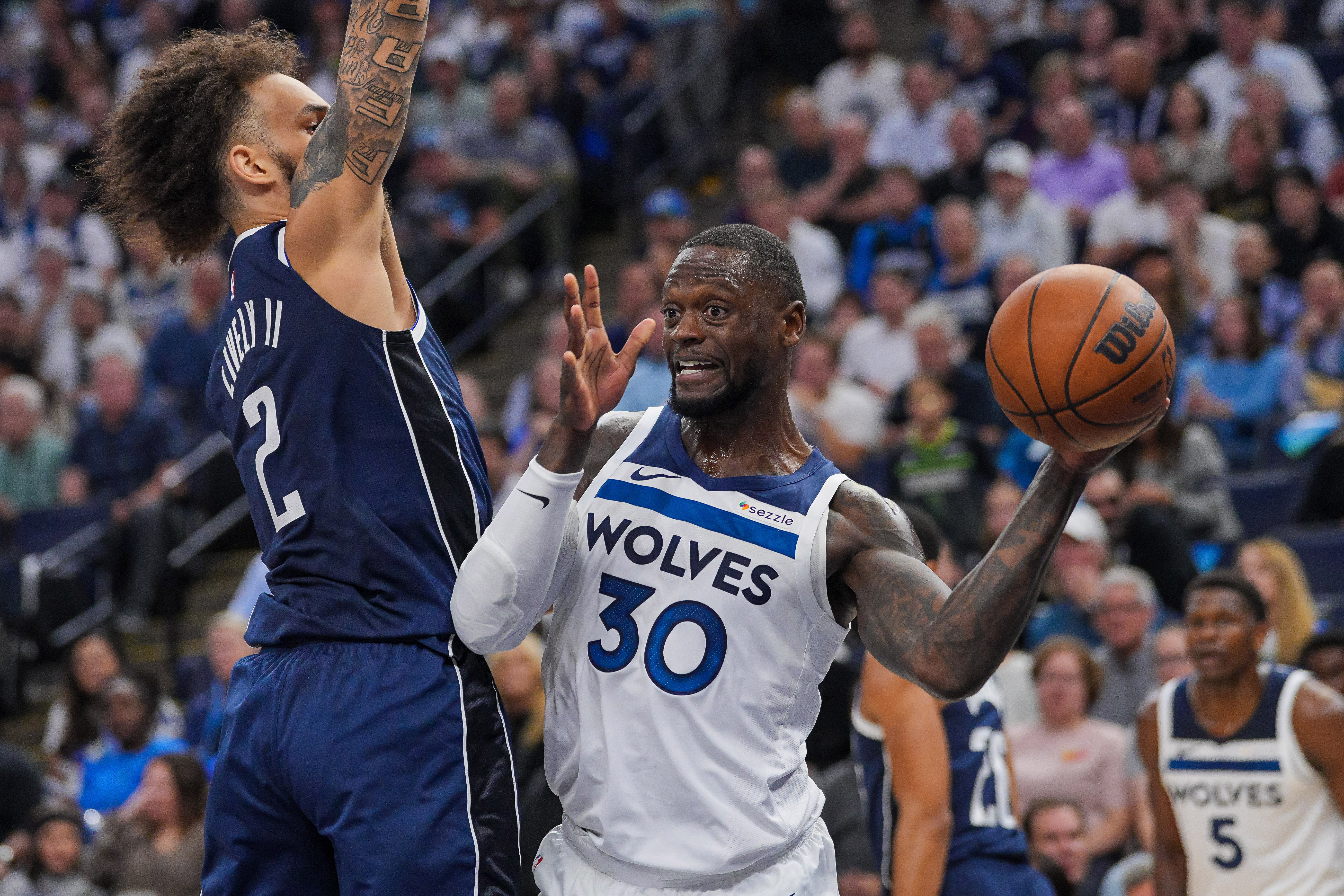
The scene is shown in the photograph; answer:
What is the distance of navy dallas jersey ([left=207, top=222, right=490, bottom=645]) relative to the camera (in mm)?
3291

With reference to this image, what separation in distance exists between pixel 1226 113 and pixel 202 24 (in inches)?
407

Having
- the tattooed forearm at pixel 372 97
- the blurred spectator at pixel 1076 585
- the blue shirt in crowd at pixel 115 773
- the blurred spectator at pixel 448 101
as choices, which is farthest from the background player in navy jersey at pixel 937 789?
the blurred spectator at pixel 448 101

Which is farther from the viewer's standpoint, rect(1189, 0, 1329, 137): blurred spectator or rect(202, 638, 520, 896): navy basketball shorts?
rect(1189, 0, 1329, 137): blurred spectator

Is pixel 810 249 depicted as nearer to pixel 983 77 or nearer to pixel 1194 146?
pixel 983 77

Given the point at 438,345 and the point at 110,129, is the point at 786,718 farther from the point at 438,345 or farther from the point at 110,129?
the point at 110,129

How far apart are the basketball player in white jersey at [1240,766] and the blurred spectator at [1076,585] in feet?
6.88

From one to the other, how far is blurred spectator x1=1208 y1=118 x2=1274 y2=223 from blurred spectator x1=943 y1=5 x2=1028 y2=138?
2304mm

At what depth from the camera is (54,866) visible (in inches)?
313

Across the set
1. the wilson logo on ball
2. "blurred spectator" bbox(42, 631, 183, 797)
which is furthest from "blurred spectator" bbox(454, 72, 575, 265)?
the wilson logo on ball

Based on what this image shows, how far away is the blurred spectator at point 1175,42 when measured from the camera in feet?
40.1

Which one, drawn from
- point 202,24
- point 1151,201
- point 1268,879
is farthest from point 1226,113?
point 202,24

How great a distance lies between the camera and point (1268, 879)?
5.54 metres

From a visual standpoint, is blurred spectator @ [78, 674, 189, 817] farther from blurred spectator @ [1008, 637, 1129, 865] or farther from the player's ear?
the player's ear

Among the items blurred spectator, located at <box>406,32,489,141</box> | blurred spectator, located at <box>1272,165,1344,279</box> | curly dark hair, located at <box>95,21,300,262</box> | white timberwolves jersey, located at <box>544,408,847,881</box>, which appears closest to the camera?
white timberwolves jersey, located at <box>544,408,847,881</box>
